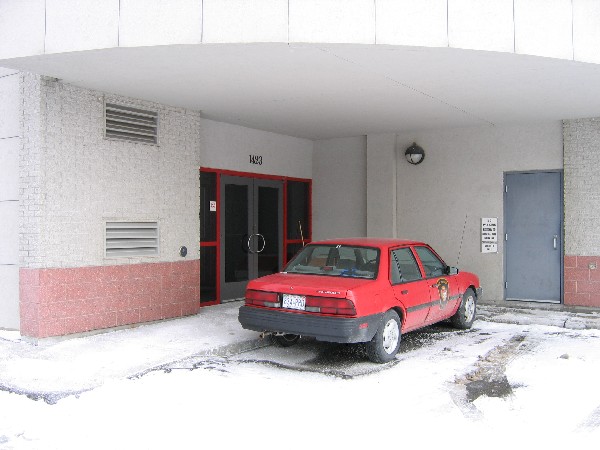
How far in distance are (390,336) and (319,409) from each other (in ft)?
6.61

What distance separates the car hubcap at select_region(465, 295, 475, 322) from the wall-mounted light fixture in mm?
3862

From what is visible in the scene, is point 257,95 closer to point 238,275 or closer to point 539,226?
point 238,275

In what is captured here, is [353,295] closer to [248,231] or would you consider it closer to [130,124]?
[130,124]

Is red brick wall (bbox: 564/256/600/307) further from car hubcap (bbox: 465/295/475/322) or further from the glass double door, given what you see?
the glass double door

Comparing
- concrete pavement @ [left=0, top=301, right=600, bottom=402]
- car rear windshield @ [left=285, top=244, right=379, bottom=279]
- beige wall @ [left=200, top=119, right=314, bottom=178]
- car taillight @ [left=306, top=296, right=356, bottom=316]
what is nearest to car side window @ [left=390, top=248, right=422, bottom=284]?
car rear windshield @ [left=285, top=244, right=379, bottom=279]

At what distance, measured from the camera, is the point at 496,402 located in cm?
562

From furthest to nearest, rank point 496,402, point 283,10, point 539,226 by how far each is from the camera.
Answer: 1. point 539,226
2. point 283,10
3. point 496,402

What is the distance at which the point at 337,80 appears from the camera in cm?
781

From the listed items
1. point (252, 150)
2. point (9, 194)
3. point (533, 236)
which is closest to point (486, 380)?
point (533, 236)

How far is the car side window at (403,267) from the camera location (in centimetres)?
739

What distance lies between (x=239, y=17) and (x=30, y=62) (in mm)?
2741

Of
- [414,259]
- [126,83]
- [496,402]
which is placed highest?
[126,83]

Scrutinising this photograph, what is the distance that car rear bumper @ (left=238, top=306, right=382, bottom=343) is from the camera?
6504 mm

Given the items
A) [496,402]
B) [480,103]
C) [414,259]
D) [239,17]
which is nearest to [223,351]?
[414,259]
